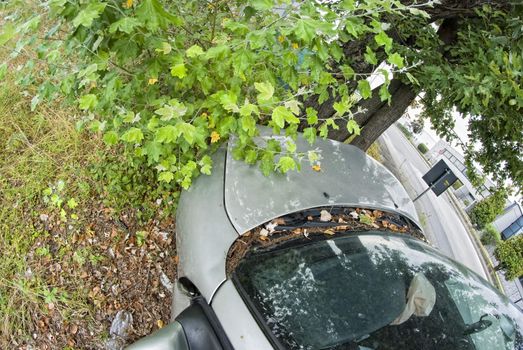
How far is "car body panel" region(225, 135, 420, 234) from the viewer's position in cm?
178

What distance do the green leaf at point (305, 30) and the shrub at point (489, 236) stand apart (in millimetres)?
16853

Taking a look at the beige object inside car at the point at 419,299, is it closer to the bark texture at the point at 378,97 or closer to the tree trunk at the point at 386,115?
the bark texture at the point at 378,97

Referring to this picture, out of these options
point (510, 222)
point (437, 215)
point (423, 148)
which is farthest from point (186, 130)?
point (510, 222)

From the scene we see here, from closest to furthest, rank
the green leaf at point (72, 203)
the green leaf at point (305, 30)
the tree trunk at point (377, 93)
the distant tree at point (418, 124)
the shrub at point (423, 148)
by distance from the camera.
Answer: the green leaf at point (305, 30), the tree trunk at point (377, 93), the green leaf at point (72, 203), the distant tree at point (418, 124), the shrub at point (423, 148)

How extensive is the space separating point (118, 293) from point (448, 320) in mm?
2054

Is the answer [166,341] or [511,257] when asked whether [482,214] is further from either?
[166,341]

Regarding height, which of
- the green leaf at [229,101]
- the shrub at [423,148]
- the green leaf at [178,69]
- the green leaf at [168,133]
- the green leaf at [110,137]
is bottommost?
the shrub at [423,148]

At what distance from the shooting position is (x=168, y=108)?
1512 mm

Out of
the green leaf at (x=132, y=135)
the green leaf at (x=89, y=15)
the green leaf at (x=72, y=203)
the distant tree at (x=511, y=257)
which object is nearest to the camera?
the green leaf at (x=89, y=15)

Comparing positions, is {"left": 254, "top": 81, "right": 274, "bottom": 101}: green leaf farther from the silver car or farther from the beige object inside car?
the beige object inside car

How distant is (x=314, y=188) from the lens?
1.94 metres

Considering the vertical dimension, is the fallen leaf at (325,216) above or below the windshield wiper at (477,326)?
below

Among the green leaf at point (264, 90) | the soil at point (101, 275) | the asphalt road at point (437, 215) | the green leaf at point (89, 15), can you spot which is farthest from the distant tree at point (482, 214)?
the green leaf at point (89, 15)

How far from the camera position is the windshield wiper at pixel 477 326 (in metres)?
1.47
